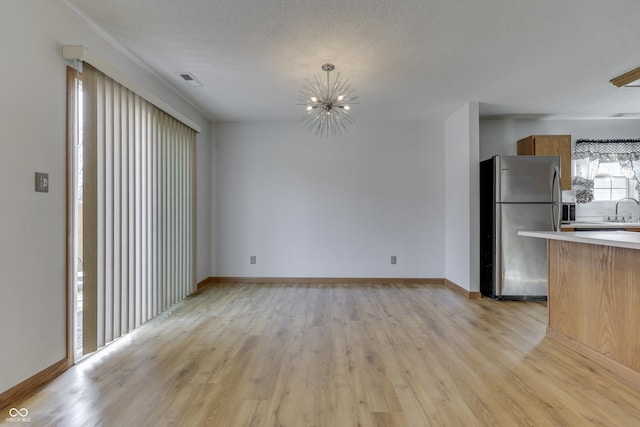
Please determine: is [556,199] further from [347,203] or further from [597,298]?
[347,203]

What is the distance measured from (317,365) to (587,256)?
2.22m

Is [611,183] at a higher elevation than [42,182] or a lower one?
higher

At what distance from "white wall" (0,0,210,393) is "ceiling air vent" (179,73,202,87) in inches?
40.2

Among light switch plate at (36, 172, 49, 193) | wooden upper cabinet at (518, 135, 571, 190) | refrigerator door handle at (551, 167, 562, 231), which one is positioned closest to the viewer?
light switch plate at (36, 172, 49, 193)

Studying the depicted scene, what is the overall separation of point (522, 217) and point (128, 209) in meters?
4.42

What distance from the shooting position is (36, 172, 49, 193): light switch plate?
76.4 inches

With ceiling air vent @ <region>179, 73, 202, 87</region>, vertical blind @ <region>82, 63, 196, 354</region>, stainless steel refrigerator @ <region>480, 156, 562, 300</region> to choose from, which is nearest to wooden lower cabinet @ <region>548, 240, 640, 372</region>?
stainless steel refrigerator @ <region>480, 156, 562, 300</region>

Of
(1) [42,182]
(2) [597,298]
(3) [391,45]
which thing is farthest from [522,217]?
(1) [42,182]

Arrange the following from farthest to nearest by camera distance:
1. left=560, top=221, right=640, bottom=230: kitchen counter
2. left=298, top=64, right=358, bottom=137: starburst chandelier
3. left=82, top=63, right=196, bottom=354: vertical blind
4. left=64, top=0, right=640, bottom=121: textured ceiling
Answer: left=560, top=221, right=640, bottom=230: kitchen counter < left=298, top=64, right=358, bottom=137: starburst chandelier < left=82, top=63, right=196, bottom=354: vertical blind < left=64, top=0, right=640, bottom=121: textured ceiling

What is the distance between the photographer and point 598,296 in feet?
7.59

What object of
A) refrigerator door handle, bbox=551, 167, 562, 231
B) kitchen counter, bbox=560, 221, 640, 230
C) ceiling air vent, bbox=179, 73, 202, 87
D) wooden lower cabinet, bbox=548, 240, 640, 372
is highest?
ceiling air vent, bbox=179, 73, 202, 87

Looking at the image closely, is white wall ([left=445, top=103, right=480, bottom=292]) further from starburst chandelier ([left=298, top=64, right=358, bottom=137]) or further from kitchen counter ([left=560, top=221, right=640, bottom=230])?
starburst chandelier ([left=298, top=64, right=358, bottom=137])

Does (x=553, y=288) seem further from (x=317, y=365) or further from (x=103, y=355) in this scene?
(x=103, y=355)

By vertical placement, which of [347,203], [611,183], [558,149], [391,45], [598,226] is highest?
[391,45]
